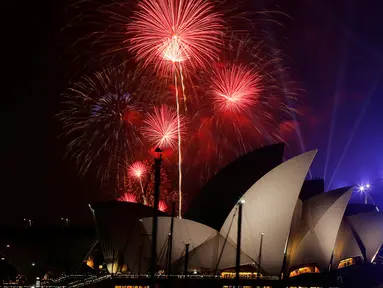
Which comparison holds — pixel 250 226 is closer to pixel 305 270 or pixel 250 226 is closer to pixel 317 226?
pixel 317 226

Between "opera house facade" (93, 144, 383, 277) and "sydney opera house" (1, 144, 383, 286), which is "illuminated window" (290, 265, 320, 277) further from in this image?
"sydney opera house" (1, 144, 383, 286)

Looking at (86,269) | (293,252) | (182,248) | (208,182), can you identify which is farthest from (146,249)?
(86,269)

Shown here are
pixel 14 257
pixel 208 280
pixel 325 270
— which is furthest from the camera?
pixel 14 257

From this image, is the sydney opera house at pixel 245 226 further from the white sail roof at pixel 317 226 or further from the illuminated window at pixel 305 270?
the illuminated window at pixel 305 270

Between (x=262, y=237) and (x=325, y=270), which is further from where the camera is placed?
(x=325, y=270)

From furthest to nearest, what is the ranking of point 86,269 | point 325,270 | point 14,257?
point 86,269 → point 14,257 → point 325,270

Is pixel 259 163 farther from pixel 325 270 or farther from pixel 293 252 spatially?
pixel 325 270

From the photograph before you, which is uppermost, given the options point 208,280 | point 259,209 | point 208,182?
point 208,182

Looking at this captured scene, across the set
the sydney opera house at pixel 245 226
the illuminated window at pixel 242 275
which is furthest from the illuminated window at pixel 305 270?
the illuminated window at pixel 242 275
